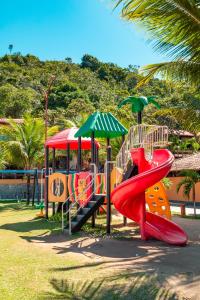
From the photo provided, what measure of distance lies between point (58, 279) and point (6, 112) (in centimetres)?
4887

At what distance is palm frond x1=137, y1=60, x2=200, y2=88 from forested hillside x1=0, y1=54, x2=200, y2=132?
20.3m

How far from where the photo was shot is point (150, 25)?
26.7ft

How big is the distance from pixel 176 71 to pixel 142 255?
4285 mm

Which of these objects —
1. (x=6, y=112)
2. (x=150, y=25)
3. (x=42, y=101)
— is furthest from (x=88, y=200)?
(x=42, y=101)

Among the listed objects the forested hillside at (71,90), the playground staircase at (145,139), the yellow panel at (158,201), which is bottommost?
the yellow panel at (158,201)

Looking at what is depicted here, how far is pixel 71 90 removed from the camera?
62.5m

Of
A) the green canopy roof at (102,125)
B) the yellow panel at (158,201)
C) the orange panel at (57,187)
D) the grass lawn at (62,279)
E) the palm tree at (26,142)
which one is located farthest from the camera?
the palm tree at (26,142)

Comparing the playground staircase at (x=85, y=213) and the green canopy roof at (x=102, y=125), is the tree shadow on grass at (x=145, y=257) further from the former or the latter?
the green canopy roof at (x=102, y=125)

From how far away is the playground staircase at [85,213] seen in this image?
12.9m

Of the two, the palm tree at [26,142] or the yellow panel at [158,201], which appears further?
the palm tree at [26,142]

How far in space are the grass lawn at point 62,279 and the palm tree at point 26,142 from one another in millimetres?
16818

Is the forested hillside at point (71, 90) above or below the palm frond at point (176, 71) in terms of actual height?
above

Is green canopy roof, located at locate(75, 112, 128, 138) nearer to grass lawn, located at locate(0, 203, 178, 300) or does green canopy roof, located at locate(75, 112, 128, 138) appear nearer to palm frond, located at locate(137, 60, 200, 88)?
palm frond, located at locate(137, 60, 200, 88)

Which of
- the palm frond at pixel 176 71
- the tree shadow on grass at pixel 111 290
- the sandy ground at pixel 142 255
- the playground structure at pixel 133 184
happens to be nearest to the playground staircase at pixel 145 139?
the playground structure at pixel 133 184
